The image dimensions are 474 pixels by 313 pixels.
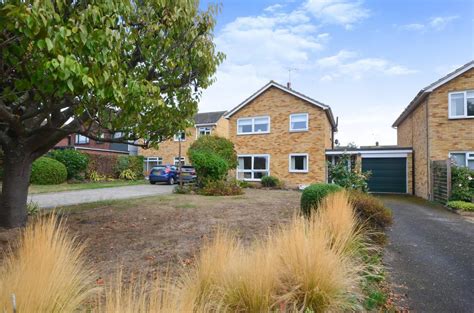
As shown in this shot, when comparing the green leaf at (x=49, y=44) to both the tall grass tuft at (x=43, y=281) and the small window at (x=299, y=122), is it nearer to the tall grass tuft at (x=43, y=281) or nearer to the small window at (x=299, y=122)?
the tall grass tuft at (x=43, y=281)

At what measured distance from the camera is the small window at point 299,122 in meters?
21.2

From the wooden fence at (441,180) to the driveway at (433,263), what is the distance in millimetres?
4089

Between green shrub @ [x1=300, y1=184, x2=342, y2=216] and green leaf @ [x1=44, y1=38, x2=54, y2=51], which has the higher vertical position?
green leaf @ [x1=44, y1=38, x2=54, y2=51]

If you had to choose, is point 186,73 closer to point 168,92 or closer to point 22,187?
point 168,92

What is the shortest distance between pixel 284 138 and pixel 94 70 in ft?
60.5

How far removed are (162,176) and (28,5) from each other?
2040cm

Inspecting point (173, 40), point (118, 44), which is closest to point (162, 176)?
point (173, 40)

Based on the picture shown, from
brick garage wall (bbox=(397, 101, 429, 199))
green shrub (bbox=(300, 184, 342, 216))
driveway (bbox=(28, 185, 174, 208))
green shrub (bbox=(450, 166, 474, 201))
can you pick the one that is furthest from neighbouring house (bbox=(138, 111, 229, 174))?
green shrub (bbox=(300, 184, 342, 216))

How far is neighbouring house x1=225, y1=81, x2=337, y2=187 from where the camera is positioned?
2069 cm

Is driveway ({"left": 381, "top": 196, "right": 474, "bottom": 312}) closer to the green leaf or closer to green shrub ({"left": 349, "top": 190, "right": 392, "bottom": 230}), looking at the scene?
green shrub ({"left": 349, "top": 190, "right": 392, "bottom": 230})

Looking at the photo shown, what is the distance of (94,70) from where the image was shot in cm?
388

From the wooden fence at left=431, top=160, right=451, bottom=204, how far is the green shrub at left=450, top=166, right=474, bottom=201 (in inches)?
9.4

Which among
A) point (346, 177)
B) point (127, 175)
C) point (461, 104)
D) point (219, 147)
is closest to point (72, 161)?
point (127, 175)

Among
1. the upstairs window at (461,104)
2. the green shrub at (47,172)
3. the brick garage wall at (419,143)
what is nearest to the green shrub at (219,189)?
the brick garage wall at (419,143)
